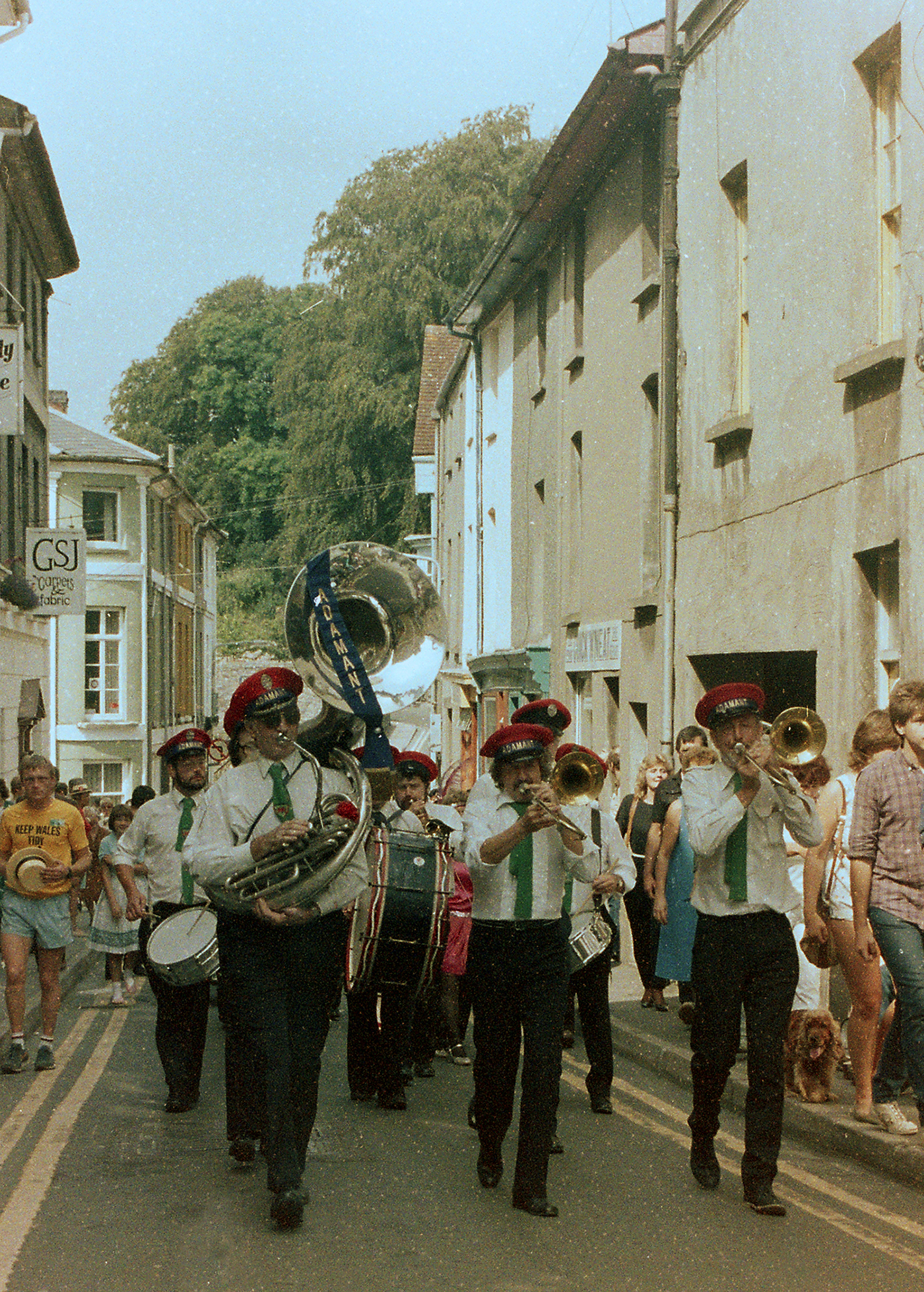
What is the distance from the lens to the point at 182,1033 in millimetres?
8523

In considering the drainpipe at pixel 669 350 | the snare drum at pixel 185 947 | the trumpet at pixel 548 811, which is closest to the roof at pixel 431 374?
the drainpipe at pixel 669 350

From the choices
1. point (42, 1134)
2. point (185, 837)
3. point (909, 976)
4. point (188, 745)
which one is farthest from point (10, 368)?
point (909, 976)

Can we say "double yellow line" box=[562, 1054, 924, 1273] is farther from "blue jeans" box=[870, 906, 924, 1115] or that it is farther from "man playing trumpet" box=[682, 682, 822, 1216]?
"blue jeans" box=[870, 906, 924, 1115]

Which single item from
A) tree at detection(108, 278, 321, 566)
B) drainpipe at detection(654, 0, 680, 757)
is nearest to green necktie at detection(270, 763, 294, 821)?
drainpipe at detection(654, 0, 680, 757)

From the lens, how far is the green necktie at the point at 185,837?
9.16 meters

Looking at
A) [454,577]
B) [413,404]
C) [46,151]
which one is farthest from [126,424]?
[46,151]

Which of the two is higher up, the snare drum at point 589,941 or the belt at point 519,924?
the belt at point 519,924

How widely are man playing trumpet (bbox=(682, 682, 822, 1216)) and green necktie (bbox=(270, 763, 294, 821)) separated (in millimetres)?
1575

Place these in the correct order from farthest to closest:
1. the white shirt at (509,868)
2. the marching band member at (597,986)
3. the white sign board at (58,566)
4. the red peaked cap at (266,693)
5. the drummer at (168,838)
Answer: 1. the white sign board at (58,566)
2. the drummer at (168,838)
3. the marching band member at (597,986)
4. the white shirt at (509,868)
5. the red peaked cap at (266,693)

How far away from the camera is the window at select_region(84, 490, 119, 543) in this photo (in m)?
44.8

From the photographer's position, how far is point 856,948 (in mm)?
7246

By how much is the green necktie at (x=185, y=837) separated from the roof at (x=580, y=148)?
928cm

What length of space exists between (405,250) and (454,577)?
1554 centimetres

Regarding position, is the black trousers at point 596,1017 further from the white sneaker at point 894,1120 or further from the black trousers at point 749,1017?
the black trousers at point 749,1017
